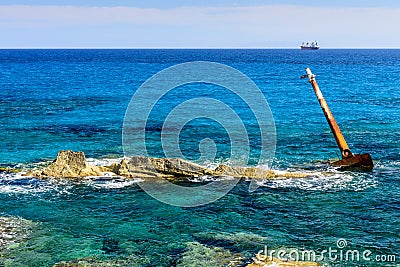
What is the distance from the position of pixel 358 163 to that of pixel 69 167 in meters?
21.4

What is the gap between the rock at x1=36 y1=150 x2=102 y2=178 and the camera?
33.0 m

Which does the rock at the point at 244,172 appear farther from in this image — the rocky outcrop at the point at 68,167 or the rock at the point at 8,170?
the rock at the point at 8,170

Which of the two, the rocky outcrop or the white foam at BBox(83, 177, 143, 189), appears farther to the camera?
the rocky outcrop

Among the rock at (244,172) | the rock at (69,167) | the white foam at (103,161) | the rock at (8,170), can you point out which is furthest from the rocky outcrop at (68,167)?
the rock at (244,172)

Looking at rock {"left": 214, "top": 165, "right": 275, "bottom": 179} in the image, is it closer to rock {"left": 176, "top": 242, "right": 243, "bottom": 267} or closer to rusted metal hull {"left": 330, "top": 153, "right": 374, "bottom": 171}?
rusted metal hull {"left": 330, "top": 153, "right": 374, "bottom": 171}

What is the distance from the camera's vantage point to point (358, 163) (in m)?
34.7

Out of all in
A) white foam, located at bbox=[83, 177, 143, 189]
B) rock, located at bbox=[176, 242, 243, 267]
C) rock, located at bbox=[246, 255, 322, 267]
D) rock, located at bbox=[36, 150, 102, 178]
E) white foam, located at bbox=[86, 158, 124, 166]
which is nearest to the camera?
rock, located at bbox=[246, 255, 322, 267]

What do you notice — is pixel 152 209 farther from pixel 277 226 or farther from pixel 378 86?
pixel 378 86

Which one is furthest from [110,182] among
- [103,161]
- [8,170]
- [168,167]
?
[8,170]

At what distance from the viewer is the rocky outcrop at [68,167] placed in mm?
32969

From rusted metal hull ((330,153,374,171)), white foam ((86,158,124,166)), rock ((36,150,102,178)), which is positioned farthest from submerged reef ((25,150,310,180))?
rusted metal hull ((330,153,374,171))

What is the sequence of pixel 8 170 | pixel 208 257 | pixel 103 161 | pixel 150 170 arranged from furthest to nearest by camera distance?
1. pixel 103 161
2. pixel 8 170
3. pixel 150 170
4. pixel 208 257

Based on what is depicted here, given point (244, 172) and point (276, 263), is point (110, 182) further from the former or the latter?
point (276, 263)

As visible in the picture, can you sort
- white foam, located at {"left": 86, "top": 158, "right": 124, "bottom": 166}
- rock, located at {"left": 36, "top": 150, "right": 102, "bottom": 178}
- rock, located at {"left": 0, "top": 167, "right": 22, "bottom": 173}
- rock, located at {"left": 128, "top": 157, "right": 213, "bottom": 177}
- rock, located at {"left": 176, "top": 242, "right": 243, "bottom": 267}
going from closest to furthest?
rock, located at {"left": 176, "top": 242, "right": 243, "bottom": 267} < rock, located at {"left": 128, "top": 157, "right": 213, "bottom": 177} < rock, located at {"left": 36, "top": 150, "right": 102, "bottom": 178} < rock, located at {"left": 0, "top": 167, "right": 22, "bottom": 173} < white foam, located at {"left": 86, "top": 158, "right": 124, "bottom": 166}
